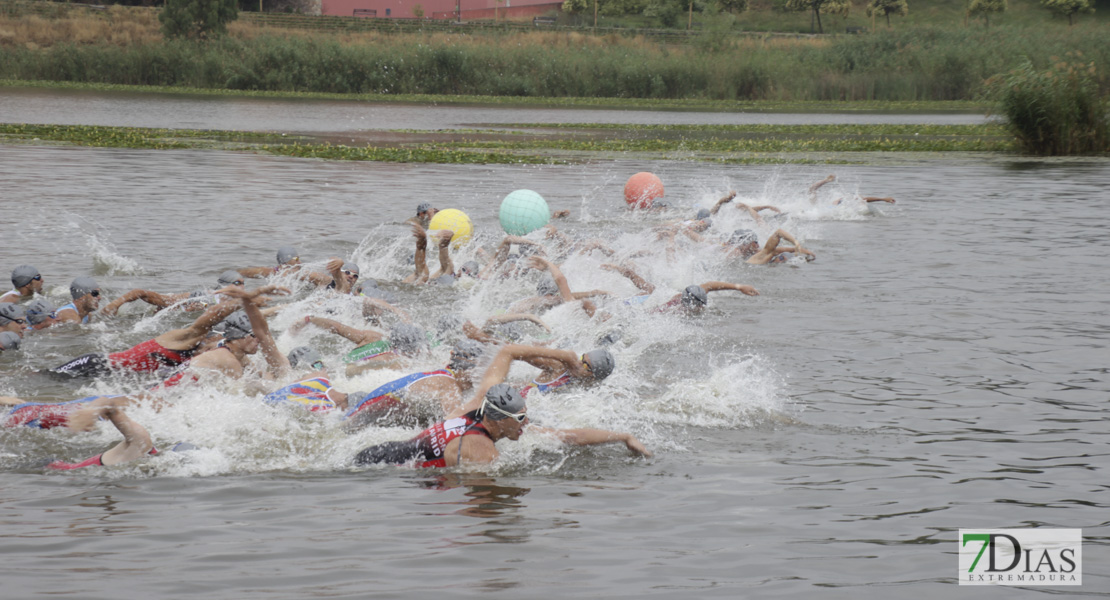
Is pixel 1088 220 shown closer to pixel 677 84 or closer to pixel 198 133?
pixel 198 133

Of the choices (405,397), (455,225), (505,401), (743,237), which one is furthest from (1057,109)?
(505,401)

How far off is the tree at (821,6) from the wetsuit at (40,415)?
3310 inches

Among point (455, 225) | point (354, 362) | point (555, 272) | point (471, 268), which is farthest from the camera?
point (455, 225)

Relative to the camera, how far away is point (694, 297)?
1369cm

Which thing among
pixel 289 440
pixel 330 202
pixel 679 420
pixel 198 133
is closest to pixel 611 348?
pixel 679 420

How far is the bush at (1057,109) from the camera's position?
111 feet

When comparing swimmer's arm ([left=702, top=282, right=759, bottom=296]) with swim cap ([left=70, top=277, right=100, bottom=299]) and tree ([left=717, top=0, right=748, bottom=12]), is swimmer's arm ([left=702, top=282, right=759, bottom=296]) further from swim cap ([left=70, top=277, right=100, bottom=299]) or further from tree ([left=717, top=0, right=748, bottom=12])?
tree ([left=717, top=0, right=748, bottom=12])

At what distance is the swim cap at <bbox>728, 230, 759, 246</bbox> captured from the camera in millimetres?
18328

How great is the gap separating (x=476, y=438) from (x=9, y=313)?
6807mm

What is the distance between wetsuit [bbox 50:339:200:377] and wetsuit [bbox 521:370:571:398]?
12.1ft

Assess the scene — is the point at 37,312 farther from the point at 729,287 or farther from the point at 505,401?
the point at 729,287

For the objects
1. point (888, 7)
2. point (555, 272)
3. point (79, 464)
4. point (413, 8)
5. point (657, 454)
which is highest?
point (888, 7)

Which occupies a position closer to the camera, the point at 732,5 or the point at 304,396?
the point at 304,396

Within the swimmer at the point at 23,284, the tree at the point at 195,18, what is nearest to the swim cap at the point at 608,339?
the swimmer at the point at 23,284
